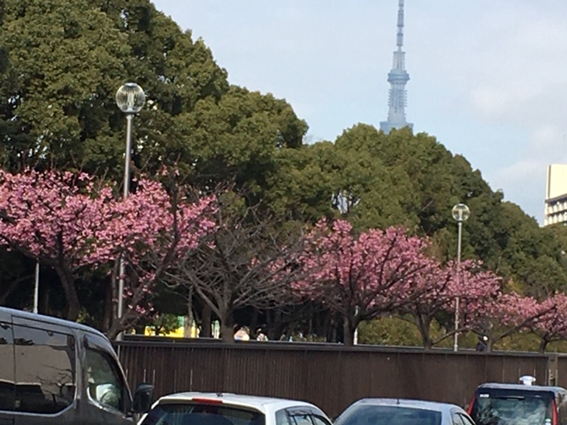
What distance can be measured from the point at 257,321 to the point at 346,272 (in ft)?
66.6

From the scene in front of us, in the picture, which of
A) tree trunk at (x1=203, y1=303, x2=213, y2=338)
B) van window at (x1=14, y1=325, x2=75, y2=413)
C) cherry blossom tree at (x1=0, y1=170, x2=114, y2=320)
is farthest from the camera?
tree trunk at (x1=203, y1=303, x2=213, y2=338)

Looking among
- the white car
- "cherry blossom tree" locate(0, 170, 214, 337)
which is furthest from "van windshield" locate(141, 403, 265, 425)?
"cherry blossom tree" locate(0, 170, 214, 337)

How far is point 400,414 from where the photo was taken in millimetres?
13664

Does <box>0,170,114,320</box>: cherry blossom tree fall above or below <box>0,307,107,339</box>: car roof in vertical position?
above

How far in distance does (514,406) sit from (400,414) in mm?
4735

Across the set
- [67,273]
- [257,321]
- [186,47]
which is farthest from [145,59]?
[67,273]

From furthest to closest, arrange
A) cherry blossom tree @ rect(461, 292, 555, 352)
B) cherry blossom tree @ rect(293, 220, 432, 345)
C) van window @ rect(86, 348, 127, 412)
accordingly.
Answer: cherry blossom tree @ rect(461, 292, 555, 352), cherry blossom tree @ rect(293, 220, 432, 345), van window @ rect(86, 348, 127, 412)

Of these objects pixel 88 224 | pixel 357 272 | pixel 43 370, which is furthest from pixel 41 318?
pixel 357 272

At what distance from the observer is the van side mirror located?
11.8 m

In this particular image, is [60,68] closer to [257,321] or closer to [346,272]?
[346,272]

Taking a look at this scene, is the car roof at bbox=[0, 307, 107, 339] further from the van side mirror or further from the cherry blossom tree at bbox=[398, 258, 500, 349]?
the cherry blossom tree at bbox=[398, 258, 500, 349]

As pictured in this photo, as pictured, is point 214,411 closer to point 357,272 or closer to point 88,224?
point 88,224

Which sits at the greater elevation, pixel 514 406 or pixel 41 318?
pixel 41 318

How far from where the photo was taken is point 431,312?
39.8 metres
